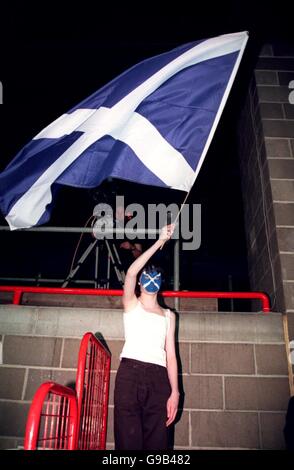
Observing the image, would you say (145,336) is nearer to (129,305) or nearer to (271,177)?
(129,305)

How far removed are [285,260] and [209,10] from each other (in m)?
3.97

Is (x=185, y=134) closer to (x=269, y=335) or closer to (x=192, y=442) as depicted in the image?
(x=269, y=335)

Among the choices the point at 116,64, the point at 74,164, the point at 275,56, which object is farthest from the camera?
the point at 116,64

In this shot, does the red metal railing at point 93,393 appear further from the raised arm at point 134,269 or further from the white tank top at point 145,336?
the raised arm at point 134,269

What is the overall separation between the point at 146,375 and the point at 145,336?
311 mm

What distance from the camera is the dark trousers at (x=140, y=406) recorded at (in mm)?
2564

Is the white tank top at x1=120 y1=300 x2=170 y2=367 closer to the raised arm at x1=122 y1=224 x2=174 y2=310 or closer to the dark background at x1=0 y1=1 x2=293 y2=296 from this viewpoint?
the raised arm at x1=122 y1=224 x2=174 y2=310

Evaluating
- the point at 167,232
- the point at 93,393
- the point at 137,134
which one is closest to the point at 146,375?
the point at 93,393

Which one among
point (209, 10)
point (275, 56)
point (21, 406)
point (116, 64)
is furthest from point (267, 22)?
point (21, 406)

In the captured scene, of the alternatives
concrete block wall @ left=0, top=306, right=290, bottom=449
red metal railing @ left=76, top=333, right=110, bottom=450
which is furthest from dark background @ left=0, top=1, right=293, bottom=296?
red metal railing @ left=76, top=333, right=110, bottom=450

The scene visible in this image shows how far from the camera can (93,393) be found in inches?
109

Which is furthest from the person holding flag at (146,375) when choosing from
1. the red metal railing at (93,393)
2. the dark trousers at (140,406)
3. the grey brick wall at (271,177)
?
the grey brick wall at (271,177)

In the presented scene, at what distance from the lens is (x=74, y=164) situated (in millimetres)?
3062

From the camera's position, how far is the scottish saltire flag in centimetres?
303
